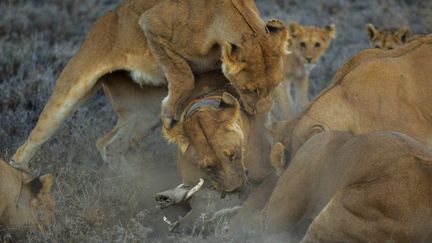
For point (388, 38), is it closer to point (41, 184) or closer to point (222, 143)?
point (222, 143)

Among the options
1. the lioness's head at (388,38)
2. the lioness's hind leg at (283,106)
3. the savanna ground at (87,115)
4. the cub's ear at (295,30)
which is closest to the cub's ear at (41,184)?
the savanna ground at (87,115)

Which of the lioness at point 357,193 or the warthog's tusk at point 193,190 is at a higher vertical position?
the lioness at point 357,193

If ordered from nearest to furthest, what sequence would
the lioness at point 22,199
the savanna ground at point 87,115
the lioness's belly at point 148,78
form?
the lioness at point 22,199, the savanna ground at point 87,115, the lioness's belly at point 148,78

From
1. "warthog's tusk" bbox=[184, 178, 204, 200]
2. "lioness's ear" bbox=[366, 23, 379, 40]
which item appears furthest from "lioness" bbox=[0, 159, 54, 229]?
"lioness's ear" bbox=[366, 23, 379, 40]

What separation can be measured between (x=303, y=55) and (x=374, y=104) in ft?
14.7

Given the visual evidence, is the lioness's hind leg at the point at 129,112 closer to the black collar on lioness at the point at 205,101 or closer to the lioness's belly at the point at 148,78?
the lioness's belly at the point at 148,78

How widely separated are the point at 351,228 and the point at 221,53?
2374mm

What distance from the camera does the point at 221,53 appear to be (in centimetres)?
743

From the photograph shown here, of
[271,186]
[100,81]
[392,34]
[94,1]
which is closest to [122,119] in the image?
[100,81]

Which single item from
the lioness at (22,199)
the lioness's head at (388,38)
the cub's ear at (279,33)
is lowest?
the lioness's head at (388,38)

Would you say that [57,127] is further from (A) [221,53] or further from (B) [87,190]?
(A) [221,53]

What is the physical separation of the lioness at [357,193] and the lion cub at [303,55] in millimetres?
4655

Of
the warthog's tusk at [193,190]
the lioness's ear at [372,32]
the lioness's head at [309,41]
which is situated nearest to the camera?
the warthog's tusk at [193,190]

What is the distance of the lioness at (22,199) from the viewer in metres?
6.58
